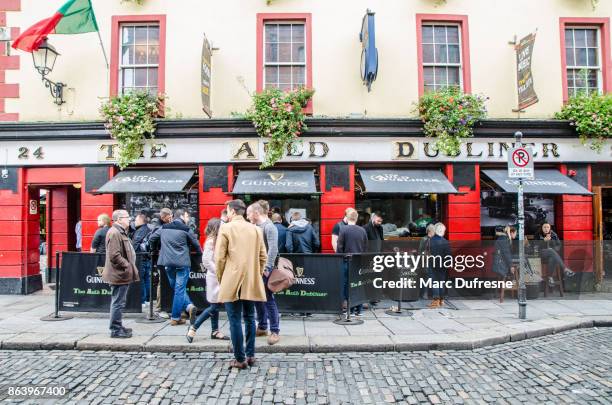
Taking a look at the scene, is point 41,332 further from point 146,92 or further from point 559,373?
point 559,373

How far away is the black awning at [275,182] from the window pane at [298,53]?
297cm

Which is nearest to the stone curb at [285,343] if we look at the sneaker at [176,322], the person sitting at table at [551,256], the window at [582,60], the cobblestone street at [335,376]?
the cobblestone street at [335,376]

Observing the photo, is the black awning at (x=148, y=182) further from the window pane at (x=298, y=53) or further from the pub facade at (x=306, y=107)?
the window pane at (x=298, y=53)

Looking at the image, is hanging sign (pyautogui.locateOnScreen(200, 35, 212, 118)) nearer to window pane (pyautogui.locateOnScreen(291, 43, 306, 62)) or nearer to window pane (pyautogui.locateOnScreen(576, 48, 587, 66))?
window pane (pyautogui.locateOnScreen(291, 43, 306, 62))

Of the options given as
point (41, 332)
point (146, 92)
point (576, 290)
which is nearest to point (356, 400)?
point (41, 332)

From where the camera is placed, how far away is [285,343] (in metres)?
5.87

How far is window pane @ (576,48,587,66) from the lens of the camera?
429 inches

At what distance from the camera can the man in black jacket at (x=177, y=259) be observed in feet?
22.2

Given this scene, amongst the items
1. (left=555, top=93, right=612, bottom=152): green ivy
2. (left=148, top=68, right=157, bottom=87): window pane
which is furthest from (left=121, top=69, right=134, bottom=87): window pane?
(left=555, top=93, right=612, bottom=152): green ivy

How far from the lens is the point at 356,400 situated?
4.23 meters

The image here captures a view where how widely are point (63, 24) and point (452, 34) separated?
9.75 meters

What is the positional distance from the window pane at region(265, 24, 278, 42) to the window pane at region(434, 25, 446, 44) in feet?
14.0

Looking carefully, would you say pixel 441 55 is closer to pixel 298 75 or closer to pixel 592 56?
pixel 298 75

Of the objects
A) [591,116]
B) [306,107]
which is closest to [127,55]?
[306,107]
